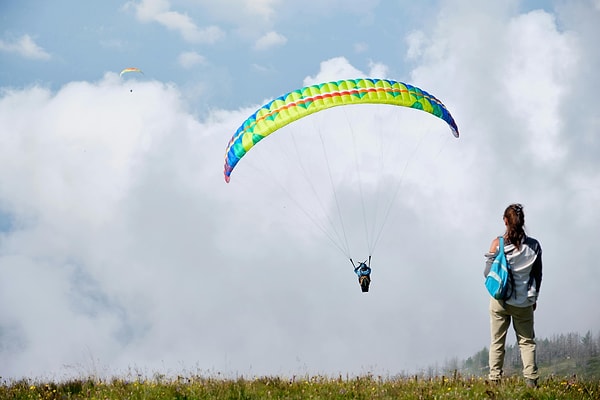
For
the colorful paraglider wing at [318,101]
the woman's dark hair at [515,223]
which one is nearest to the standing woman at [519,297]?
the woman's dark hair at [515,223]

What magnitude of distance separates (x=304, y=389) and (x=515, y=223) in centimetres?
331

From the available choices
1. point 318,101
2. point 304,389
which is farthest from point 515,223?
point 318,101

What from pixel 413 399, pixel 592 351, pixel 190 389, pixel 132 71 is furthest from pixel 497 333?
pixel 592 351

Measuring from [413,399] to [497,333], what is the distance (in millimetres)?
1887

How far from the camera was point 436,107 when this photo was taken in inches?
600

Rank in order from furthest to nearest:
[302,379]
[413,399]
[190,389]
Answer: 1. [302,379]
2. [190,389]
3. [413,399]

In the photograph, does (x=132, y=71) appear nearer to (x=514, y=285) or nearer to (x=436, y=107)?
(x=436, y=107)

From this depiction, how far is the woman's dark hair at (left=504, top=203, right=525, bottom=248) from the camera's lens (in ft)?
27.3

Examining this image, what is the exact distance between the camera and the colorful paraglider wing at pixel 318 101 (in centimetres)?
1437

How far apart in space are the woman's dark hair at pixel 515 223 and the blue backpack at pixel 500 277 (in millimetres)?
163

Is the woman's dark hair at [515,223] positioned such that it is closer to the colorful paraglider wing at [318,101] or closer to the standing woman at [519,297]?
the standing woman at [519,297]

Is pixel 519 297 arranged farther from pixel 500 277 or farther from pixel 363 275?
pixel 363 275

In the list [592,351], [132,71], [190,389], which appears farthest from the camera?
[592,351]

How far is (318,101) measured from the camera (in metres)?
14.4
